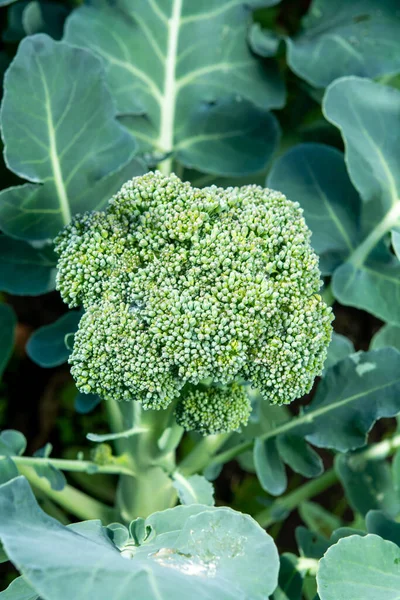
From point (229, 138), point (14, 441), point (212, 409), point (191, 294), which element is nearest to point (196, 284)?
point (191, 294)

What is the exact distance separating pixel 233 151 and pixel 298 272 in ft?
1.67

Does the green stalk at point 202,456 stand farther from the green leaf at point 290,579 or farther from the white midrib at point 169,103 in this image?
the white midrib at point 169,103

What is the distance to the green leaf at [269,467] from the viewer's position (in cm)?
101

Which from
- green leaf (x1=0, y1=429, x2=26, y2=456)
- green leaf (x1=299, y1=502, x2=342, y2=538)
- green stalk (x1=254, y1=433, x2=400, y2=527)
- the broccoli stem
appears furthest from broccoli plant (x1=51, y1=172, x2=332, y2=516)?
green leaf (x1=299, y1=502, x2=342, y2=538)

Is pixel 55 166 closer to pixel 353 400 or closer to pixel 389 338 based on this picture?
pixel 353 400

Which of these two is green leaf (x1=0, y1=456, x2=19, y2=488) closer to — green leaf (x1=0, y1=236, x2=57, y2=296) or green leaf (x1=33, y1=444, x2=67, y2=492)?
green leaf (x1=33, y1=444, x2=67, y2=492)

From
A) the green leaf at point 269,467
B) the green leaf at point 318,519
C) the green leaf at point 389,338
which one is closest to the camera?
the green leaf at point 269,467

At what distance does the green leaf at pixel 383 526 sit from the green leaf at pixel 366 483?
224mm

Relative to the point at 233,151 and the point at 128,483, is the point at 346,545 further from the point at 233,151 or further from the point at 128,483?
the point at 233,151

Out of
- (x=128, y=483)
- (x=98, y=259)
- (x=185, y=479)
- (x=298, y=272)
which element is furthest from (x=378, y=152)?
(x=128, y=483)

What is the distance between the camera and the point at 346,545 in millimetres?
820

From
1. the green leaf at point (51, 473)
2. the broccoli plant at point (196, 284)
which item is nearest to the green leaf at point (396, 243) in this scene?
the broccoli plant at point (196, 284)

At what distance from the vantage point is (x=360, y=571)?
2.66ft

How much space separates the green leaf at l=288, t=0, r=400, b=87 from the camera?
120 centimetres
